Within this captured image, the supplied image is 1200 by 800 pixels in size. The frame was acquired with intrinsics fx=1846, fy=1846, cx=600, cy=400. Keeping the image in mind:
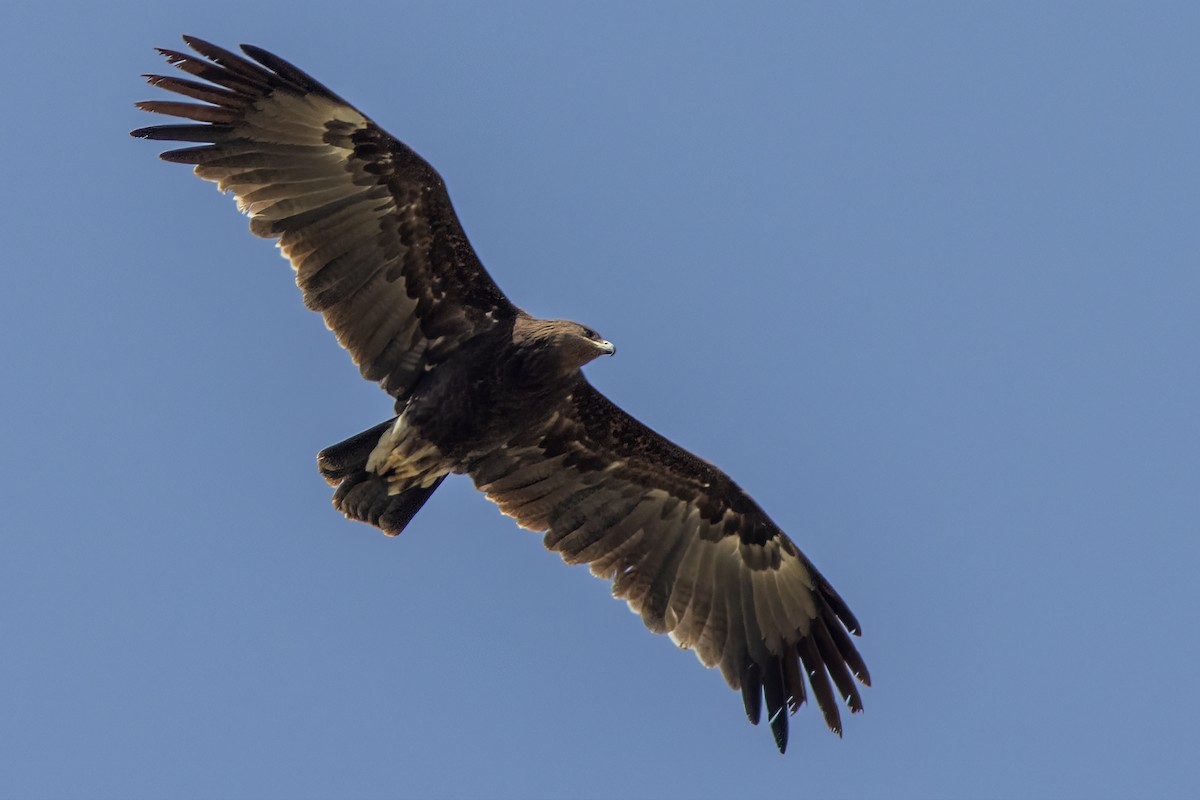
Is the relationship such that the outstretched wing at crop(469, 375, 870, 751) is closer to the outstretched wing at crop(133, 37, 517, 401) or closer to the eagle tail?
the eagle tail

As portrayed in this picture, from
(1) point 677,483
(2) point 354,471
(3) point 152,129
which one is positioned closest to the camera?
(3) point 152,129

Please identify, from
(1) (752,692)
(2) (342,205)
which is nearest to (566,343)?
(2) (342,205)

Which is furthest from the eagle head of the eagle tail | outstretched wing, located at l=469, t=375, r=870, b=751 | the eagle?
the eagle tail

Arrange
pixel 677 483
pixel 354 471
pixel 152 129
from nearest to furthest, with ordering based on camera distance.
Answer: pixel 152 129 → pixel 354 471 → pixel 677 483

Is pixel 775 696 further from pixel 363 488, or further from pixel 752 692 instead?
pixel 363 488

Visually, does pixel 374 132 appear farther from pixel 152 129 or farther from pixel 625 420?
pixel 625 420

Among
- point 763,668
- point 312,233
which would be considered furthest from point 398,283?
point 763,668
